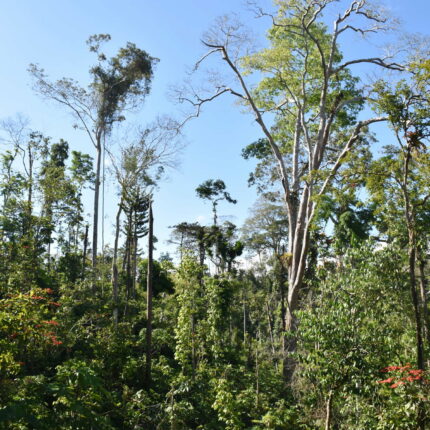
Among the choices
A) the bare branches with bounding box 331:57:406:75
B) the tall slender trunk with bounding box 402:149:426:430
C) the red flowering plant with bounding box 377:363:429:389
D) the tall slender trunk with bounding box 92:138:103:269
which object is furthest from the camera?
the tall slender trunk with bounding box 92:138:103:269

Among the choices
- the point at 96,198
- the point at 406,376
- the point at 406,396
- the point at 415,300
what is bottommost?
the point at 406,396

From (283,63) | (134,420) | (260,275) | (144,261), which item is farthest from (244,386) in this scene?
(260,275)

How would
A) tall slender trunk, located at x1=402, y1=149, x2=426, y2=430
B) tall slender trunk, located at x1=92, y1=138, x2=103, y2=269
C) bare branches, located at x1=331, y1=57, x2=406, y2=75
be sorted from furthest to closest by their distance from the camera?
tall slender trunk, located at x1=92, y1=138, x2=103, y2=269
bare branches, located at x1=331, y1=57, x2=406, y2=75
tall slender trunk, located at x1=402, y1=149, x2=426, y2=430

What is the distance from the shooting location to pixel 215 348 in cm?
1192

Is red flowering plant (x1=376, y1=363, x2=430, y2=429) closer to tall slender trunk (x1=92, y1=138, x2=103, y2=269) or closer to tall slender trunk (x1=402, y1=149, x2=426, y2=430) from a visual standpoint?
tall slender trunk (x1=402, y1=149, x2=426, y2=430)

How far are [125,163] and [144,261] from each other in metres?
7.94

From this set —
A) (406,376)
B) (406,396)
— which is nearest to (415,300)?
(406,376)

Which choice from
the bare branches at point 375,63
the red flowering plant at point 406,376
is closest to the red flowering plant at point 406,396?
the red flowering plant at point 406,376

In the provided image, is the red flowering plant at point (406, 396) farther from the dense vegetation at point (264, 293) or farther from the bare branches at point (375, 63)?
the bare branches at point (375, 63)

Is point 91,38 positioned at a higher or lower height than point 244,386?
higher

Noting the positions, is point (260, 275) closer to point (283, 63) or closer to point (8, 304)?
point (283, 63)

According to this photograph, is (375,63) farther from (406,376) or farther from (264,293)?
(264,293)

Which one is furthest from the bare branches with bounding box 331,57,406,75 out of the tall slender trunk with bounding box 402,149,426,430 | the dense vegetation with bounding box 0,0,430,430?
the tall slender trunk with bounding box 402,149,426,430

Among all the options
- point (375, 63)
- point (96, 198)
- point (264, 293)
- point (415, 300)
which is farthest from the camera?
point (264, 293)
